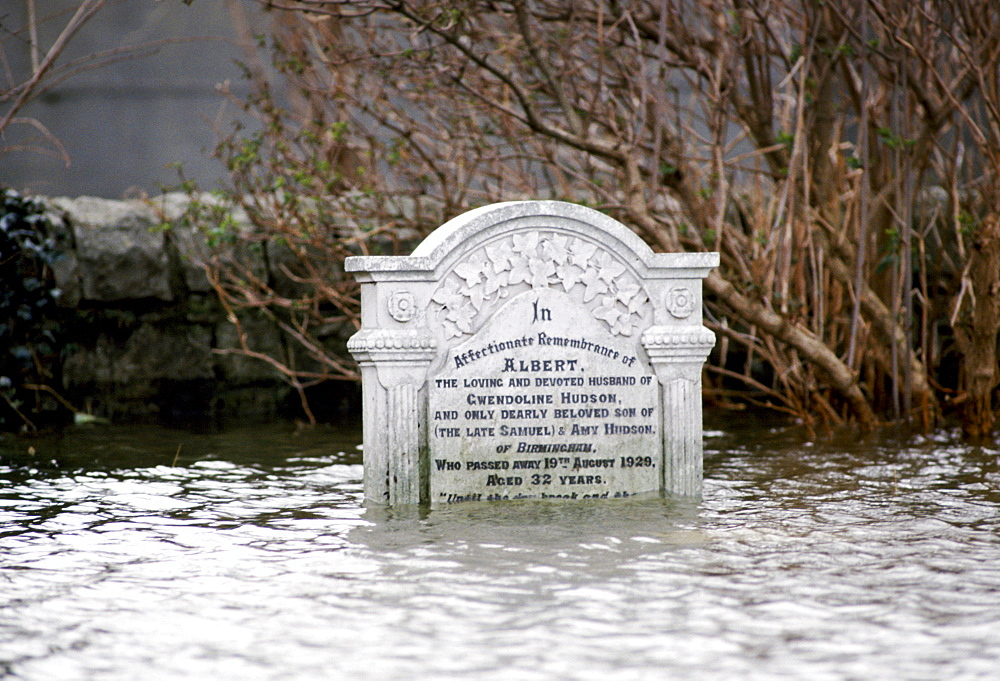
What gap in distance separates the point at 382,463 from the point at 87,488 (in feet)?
5.91

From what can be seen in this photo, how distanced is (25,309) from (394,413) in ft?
14.1

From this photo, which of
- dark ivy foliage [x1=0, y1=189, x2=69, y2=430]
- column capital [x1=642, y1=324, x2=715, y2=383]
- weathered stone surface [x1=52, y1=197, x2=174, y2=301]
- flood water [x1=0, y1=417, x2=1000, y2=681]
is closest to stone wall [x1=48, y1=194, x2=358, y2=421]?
weathered stone surface [x1=52, y1=197, x2=174, y2=301]

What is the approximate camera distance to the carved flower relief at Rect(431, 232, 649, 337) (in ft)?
17.9

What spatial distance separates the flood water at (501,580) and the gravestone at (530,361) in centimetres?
21

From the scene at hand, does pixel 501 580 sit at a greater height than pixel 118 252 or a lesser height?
lesser

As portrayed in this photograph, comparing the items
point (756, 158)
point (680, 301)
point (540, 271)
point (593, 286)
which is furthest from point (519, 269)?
point (756, 158)

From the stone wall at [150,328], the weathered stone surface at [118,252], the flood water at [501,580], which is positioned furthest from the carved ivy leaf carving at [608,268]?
the weathered stone surface at [118,252]

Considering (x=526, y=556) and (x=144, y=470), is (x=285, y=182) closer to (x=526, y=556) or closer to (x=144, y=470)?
(x=144, y=470)

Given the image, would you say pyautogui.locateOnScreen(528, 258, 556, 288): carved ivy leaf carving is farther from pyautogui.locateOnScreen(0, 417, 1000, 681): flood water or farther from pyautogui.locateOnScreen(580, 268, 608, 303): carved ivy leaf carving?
pyautogui.locateOnScreen(0, 417, 1000, 681): flood water

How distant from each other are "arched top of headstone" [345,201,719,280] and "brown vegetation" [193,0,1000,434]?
143 centimetres

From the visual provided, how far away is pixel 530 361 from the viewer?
5508 mm

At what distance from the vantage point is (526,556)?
14.4ft

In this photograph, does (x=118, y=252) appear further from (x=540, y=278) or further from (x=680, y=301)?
(x=680, y=301)

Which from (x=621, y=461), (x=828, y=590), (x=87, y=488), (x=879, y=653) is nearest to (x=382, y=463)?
(x=621, y=461)
